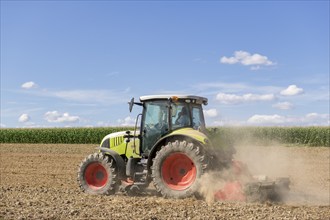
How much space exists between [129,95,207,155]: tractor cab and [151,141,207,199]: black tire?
0.63m

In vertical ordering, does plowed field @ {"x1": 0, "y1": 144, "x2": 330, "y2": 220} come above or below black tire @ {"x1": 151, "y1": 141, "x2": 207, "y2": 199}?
below

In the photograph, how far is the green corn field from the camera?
3931 centimetres

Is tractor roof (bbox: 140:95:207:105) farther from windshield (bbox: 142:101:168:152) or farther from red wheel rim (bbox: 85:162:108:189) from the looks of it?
red wheel rim (bbox: 85:162:108:189)

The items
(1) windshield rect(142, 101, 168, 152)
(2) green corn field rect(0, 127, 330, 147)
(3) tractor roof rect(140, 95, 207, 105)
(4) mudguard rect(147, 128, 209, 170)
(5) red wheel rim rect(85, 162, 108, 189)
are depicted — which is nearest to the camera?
(4) mudguard rect(147, 128, 209, 170)

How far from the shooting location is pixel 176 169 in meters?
10.3

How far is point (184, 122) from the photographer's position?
1082 centimetres

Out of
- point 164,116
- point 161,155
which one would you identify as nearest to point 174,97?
point 164,116

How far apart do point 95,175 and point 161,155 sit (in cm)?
224

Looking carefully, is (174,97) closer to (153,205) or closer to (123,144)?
(123,144)

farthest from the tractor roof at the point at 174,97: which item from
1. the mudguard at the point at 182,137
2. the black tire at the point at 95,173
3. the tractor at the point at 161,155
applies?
the black tire at the point at 95,173

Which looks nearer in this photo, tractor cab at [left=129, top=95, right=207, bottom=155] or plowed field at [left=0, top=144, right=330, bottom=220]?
plowed field at [left=0, top=144, right=330, bottom=220]

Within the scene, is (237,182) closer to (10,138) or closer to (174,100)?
(174,100)

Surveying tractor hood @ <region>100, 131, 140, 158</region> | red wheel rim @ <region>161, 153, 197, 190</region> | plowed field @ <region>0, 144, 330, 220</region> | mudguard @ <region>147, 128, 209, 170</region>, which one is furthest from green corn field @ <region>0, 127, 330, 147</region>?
red wheel rim @ <region>161, 153, 197, 190</region>

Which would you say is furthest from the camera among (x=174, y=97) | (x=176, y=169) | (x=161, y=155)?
(x=174, y=97)
